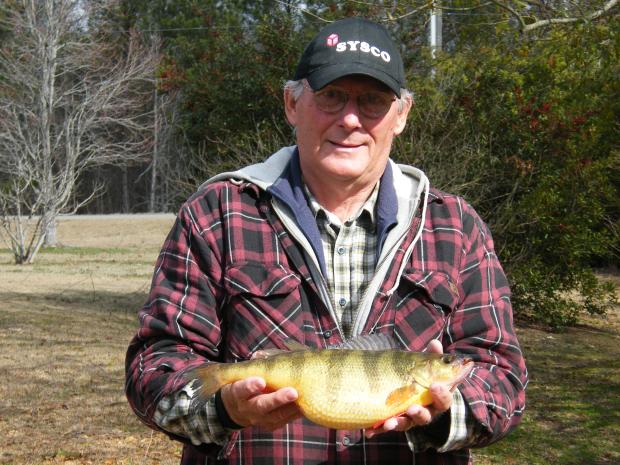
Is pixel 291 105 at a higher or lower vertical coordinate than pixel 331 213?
higher

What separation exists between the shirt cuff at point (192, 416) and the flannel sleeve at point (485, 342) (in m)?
0.68

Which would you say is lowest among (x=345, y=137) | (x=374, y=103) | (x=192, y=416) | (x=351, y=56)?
(x=192, y=416)

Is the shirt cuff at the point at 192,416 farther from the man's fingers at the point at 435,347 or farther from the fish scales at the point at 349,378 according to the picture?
the man's fingers at the point at 435,347

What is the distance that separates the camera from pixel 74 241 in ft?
110

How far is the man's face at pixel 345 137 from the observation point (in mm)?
2824

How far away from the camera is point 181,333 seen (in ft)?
8.73

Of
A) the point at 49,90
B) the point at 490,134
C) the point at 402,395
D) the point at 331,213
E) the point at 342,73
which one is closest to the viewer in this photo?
the point at 402,395

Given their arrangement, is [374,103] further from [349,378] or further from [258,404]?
[258,404]

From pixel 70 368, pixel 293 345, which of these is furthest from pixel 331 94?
pixel 70 368

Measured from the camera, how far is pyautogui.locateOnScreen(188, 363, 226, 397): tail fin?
2.51 metres

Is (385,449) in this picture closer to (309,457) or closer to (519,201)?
(309,457)

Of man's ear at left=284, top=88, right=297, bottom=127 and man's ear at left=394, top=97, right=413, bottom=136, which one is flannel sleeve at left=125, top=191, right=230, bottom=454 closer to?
man's ear at left=284, top=88, right=297, bottom=127

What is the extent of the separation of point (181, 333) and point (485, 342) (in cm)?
91

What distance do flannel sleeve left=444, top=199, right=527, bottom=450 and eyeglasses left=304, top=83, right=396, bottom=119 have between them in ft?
1.31
